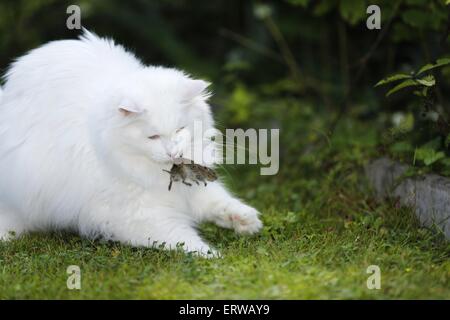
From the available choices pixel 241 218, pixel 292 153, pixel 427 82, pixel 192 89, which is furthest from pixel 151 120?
pixel 292 153

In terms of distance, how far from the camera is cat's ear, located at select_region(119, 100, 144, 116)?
10.2 ft

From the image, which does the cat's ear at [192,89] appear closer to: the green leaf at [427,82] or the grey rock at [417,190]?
the green leaf at [427,82]

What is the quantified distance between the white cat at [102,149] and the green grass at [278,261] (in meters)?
0.15

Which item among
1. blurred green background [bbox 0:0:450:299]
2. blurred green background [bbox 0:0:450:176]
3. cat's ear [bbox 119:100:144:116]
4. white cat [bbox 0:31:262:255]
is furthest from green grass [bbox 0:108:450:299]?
blurred green background [bbox 0:0:450:176]

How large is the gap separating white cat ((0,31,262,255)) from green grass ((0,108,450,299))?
0.15 meters

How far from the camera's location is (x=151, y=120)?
3178 mm

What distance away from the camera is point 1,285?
302 cm

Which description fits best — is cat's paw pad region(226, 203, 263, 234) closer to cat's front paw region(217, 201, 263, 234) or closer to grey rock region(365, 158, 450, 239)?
cat's front paw region(217, 201, 263, 234)

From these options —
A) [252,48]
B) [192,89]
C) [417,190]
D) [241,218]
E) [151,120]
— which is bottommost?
[241,218]

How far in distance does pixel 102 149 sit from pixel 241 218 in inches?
34.1

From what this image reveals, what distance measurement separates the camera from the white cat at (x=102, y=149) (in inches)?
128

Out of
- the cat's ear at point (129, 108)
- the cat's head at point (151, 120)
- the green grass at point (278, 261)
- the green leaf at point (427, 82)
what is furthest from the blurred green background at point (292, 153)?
the cat's ear at point (129, 108)

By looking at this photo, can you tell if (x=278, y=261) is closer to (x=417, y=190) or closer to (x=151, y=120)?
(x=151, y=120)
